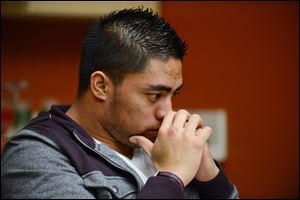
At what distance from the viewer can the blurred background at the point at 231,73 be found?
2646 mm

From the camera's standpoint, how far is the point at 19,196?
1.01 m

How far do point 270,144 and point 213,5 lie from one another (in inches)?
36.1

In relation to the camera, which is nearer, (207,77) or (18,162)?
(18,162)

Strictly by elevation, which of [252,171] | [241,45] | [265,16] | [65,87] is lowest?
[252,171]

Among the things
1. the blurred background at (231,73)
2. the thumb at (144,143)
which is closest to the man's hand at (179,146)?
the thumb at (144,143)

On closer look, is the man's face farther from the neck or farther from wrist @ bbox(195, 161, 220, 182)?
wrist @ bbox(195, 161, 220, 182)

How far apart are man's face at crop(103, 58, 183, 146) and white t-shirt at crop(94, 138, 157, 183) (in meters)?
0.06

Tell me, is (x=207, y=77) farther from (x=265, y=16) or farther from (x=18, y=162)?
(x=18, y=162)

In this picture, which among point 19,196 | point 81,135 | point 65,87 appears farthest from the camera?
point 65,87

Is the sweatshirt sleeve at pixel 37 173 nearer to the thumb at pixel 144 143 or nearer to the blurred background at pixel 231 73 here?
the thumb at pixel 144 143

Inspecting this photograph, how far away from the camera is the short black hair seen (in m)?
1.24

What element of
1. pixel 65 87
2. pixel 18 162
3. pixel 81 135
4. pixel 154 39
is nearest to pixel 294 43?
pixel 65 87

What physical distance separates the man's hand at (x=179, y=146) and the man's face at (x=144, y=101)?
12 cm

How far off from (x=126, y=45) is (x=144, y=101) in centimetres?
16
